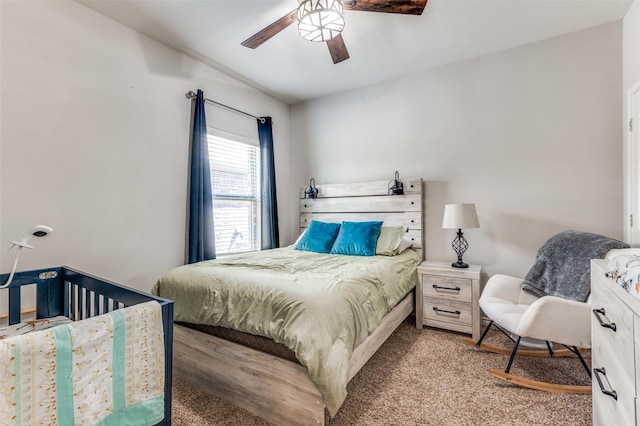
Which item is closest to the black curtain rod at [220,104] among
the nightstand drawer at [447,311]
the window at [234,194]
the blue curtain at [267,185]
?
the blue curtain at [267,185]

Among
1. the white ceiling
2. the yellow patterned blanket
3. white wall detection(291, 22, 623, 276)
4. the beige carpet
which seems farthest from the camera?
white wall detection(291, 22, 623, 276)

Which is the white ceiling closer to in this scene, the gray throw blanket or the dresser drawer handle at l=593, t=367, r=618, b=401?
the gray throw blanket

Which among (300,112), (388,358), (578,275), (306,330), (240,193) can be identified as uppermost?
(300,112)

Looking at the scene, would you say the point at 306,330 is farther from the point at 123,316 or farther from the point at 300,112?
the point at 300,112

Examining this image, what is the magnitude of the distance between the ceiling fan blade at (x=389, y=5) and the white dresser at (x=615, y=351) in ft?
5.84

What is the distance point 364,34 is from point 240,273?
2.31 metres

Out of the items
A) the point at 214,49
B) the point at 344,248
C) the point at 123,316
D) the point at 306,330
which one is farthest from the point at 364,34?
the point at 123,316

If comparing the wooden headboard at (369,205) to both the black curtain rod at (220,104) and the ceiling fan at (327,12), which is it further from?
the ceiling fan at (327,12)

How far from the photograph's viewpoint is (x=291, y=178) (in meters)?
4.23

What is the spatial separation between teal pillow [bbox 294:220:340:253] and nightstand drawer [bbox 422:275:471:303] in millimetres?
1040

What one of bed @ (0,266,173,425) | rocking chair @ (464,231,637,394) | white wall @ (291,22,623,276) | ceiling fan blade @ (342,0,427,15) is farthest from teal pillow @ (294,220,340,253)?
ceiling fan blade @ (342,0,427,15)

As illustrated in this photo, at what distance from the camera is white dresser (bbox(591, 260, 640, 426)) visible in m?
0.83

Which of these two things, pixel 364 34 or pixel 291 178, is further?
Result: pixel 291 178

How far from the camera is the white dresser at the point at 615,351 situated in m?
0.83
